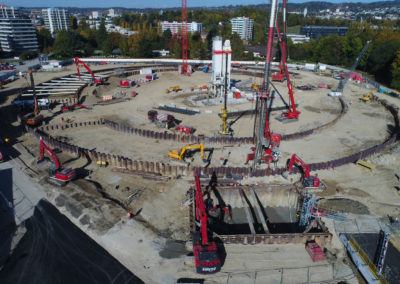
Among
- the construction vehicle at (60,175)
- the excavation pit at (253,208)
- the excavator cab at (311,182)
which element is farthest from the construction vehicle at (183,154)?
Result: the construction vehicle at (60,175)

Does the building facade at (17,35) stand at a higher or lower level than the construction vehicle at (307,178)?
higher

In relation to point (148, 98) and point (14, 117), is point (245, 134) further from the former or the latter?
point (14, 117)

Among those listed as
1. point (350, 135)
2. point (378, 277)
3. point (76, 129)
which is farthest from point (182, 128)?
point (378, 277)

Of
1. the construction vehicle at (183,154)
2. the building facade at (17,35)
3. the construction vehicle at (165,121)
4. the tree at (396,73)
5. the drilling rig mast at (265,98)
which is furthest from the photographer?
the building facade at (17,35)

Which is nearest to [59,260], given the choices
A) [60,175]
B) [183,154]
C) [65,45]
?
[60,175]

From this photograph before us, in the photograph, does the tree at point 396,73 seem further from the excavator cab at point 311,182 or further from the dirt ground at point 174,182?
the excavator cab at point 311,182

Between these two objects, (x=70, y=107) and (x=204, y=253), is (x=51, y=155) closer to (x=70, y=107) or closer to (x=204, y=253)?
(x=204, y=253)
